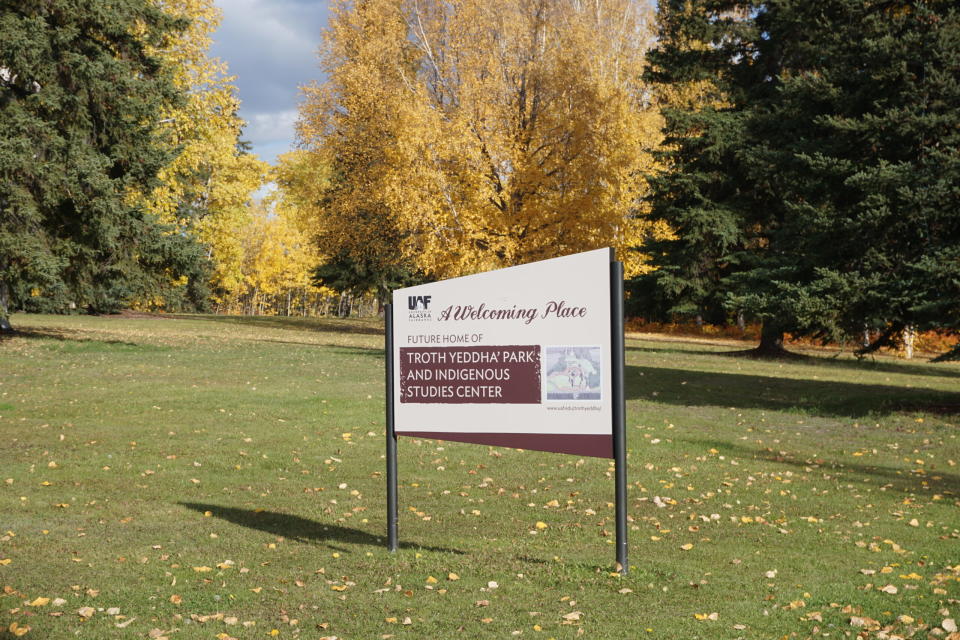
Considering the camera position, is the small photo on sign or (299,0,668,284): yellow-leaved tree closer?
the small photo on sign

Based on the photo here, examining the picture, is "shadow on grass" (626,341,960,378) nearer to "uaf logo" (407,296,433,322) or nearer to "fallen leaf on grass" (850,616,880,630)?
"uaf logo" (407,296,433,322)

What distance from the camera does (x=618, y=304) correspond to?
6055mm

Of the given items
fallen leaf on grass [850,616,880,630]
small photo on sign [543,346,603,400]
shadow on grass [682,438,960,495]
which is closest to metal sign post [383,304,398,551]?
small photo on sign [543,346,603,400]

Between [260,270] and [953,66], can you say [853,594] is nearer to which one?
[953,66]

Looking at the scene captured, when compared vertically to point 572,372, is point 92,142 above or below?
above

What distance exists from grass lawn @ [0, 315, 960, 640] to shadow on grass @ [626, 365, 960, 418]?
0.70ft

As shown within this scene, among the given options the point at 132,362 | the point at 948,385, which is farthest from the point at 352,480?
the point at 948,385

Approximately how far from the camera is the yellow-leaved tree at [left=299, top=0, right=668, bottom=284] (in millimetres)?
28797

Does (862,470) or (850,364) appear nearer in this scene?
(862,470)

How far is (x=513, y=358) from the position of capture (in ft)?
21.3

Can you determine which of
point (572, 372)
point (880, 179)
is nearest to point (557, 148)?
point (880, 179)

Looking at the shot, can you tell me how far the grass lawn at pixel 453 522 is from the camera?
548 cm

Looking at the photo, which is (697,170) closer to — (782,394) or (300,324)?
(782,394)

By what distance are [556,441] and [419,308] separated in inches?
58.9
